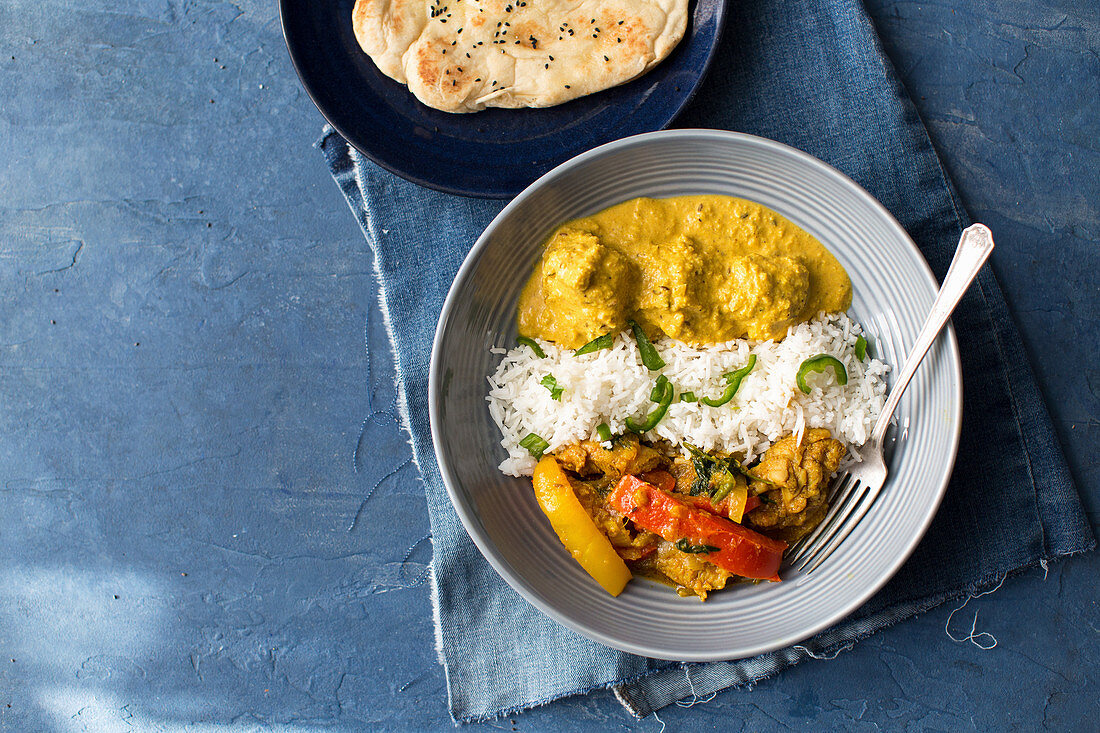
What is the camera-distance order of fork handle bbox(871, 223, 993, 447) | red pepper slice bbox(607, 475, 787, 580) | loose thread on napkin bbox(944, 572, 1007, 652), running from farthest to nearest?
loose thread on napkin bbox(944, 572, 1007, 652), red pepper slice bbox(607, 475, 787, 580), fork handle bbox(871, 223, 993, 447)

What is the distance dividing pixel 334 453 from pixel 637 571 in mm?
1469

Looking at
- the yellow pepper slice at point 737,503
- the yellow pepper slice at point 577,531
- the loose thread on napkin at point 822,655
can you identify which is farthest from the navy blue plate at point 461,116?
the loose thread on napkin at point 822,655

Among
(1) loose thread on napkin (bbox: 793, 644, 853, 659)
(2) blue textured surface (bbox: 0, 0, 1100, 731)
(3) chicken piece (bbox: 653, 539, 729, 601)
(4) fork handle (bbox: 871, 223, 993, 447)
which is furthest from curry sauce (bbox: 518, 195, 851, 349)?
(1) loose thread on napkin (bbox: 793, 644, 853, 659)

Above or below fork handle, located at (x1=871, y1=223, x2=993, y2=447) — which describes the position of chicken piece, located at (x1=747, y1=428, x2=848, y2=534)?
below

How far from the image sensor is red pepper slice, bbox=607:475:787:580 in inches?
102

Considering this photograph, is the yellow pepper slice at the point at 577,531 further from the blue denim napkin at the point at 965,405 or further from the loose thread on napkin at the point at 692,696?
the loose thread on napkin at the point at 692,696

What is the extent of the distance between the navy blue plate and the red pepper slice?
132cm

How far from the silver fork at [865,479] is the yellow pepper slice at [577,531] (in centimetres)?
71

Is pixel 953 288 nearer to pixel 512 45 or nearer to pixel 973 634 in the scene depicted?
pixel 973 634

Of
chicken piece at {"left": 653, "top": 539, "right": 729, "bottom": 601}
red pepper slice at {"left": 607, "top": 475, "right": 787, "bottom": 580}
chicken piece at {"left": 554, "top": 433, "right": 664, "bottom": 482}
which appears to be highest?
chicken piece at {"left": 554, "top": 433, "right": 664, "bottom": 482}

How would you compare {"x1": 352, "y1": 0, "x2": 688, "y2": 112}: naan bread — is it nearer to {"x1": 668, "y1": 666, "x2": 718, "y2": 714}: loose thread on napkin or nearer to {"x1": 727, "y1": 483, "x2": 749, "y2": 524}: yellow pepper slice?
{"x1": 727, "y1": 483, "x2": 749, "y2": 524}: yellow pepper slice

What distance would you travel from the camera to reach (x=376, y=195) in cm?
317

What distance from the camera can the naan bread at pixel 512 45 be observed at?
9.70ft

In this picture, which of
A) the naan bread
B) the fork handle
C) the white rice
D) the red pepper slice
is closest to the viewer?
the fork handle
